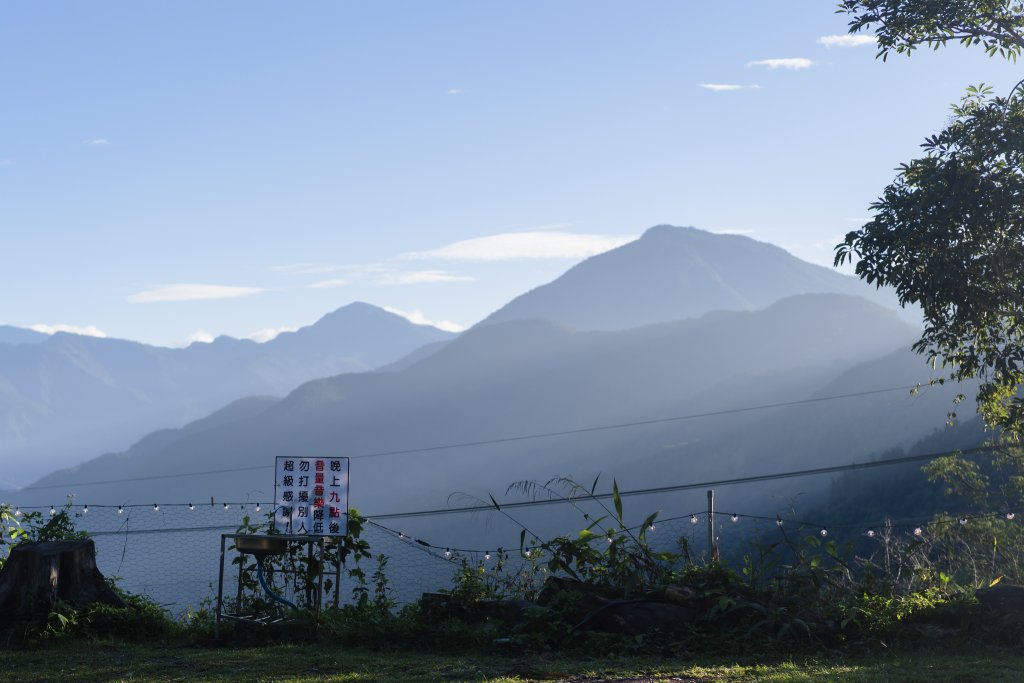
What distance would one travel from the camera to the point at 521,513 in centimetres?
12119

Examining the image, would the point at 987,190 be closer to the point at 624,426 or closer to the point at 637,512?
the point at 637,512

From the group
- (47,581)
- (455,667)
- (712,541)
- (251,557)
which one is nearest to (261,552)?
(251,557)

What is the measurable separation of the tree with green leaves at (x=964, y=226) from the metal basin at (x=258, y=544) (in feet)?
22.7

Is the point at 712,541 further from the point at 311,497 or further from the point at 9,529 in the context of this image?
the point at 9,529

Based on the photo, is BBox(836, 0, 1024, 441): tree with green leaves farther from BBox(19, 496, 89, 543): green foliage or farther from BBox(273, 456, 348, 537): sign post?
BBox(19, 496, 89, 543): green foliage

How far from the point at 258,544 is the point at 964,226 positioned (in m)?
8.40

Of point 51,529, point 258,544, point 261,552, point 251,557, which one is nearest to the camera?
point 258,544

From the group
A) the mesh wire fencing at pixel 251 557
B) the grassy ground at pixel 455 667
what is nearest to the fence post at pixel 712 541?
the mesh wire fencing at pixel 251 557

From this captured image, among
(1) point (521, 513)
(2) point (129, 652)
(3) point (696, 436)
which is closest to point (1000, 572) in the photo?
(2) point (129, 652)

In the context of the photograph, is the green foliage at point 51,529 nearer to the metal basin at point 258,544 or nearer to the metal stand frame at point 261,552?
the metal stand frame at point 261,552

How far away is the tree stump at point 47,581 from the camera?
398 inches

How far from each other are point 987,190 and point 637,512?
104585 millimetres

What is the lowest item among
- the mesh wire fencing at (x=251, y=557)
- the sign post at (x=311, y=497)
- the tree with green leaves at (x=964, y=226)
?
the mesh wire fencing at (x=251, y=557)

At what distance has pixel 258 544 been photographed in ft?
33.0
